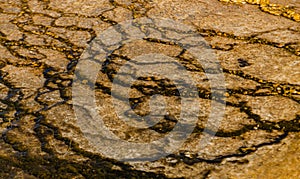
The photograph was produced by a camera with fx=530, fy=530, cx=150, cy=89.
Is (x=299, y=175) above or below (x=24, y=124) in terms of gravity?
above

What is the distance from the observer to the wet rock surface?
2.23 m

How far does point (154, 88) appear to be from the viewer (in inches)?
111

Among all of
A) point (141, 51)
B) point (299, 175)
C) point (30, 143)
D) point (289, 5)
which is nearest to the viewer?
point (299, 175)

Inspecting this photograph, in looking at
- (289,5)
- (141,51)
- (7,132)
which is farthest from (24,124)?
(289,5)

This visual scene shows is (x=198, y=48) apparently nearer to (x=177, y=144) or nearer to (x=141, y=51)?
(x=141, y=51)

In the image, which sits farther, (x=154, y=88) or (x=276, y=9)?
(x=276, y=9)

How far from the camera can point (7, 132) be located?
246cm

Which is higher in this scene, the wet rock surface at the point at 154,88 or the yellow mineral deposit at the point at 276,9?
the yellow mineral deposit at the point at 276,9

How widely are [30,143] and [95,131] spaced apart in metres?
0.30

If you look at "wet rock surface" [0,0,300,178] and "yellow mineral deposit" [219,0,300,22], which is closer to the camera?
"wet rock surface" [0,0,300,178]

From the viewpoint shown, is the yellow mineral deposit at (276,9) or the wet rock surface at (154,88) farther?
the yellow mineral deposit at (276,9)

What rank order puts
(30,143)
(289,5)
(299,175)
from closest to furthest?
(299,175)
(30,143)
(289,5)

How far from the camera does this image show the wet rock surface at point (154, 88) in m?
2.23

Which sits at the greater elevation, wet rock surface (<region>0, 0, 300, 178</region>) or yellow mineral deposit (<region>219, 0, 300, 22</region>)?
yellow mineral deposit (<region>219, 0, 300, 22</region>)
